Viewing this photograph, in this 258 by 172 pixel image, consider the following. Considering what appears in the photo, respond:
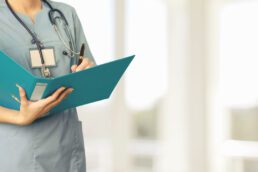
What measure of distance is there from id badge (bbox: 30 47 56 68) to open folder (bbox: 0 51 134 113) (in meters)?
0.12

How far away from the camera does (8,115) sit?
1.10m

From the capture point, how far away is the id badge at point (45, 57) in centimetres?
115

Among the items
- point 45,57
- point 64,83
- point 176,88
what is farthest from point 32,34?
point 176,88

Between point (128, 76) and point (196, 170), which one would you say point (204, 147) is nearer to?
point (196, 170)

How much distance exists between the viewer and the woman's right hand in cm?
104

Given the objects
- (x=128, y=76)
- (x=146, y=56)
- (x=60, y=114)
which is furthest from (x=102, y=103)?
(x=60, y=114)

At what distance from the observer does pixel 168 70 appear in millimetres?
3254

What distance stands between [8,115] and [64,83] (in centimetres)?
18

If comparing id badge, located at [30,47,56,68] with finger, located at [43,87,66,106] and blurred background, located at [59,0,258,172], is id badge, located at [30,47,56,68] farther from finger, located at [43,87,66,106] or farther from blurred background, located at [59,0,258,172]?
blurred background, located at [59,0,258,172]

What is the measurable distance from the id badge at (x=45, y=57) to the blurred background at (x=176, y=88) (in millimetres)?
1843

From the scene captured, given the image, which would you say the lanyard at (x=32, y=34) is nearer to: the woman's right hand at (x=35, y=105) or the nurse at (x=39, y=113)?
the nurse at (x=39, y=113)

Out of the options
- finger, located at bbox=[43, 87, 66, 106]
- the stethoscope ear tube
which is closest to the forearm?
finger, located at bbox=[43, 87, 66, 106]

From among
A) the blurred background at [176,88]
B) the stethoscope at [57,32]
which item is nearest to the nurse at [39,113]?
the stethoscope at [57,32]

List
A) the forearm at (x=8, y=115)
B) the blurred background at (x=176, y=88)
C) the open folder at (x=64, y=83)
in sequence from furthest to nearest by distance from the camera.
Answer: the blurred background at (x=176, y=88) → the forearm at (x=8, y=115) → the open folder at (x=64, y=83)
